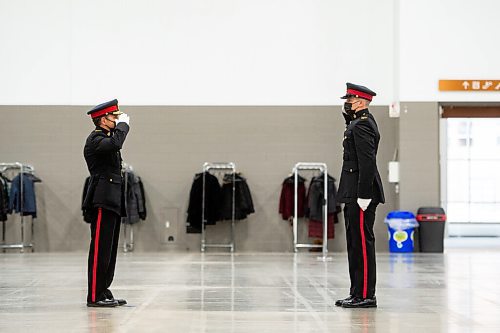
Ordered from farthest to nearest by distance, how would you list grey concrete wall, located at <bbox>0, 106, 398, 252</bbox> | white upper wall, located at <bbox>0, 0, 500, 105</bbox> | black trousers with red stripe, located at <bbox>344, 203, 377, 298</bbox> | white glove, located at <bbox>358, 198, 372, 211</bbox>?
white upper wall, located at <bbox>0, 0, 500, 105</bbox> < grey concrete wall, located at <bbox>0, 106, 398, 252</bbox> < black trousers with red stripe, located at <bbox>344, 203, 377, 298</bbox> < white glove, located at <bbox>358, 198, 372, 211</bbox>

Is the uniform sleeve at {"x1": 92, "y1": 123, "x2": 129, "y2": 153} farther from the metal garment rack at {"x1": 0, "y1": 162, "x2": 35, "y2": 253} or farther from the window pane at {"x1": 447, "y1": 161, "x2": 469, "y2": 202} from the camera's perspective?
the window pane at {"x1": 447, "y1": 161, "x2": 469, "y2": 202}

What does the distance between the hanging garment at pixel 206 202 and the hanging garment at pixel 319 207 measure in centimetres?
155

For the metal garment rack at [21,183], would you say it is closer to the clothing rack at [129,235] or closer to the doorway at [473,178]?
the clothing rack at [129,235]

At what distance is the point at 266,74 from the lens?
14.6 m

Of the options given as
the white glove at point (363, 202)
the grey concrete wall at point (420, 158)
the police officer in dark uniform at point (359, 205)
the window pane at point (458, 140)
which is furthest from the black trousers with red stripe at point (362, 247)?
the window pane at point (458, 140)

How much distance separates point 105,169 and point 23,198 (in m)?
8.19

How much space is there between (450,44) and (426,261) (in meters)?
4.36

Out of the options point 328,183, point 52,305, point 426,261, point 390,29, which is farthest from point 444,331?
point 390,29

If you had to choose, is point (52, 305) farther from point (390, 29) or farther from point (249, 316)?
point (390, 29)

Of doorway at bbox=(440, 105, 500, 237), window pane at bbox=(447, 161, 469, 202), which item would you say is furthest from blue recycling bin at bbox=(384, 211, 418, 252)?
window pane at bbox=(447, 161, 469, 202)

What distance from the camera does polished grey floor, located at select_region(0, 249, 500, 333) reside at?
5.14m

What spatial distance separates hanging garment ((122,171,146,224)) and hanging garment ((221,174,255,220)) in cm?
140

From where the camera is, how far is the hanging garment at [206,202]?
46.2ft

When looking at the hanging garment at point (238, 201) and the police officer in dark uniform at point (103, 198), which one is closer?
the police officer in dark uniform at point (103, 198)
